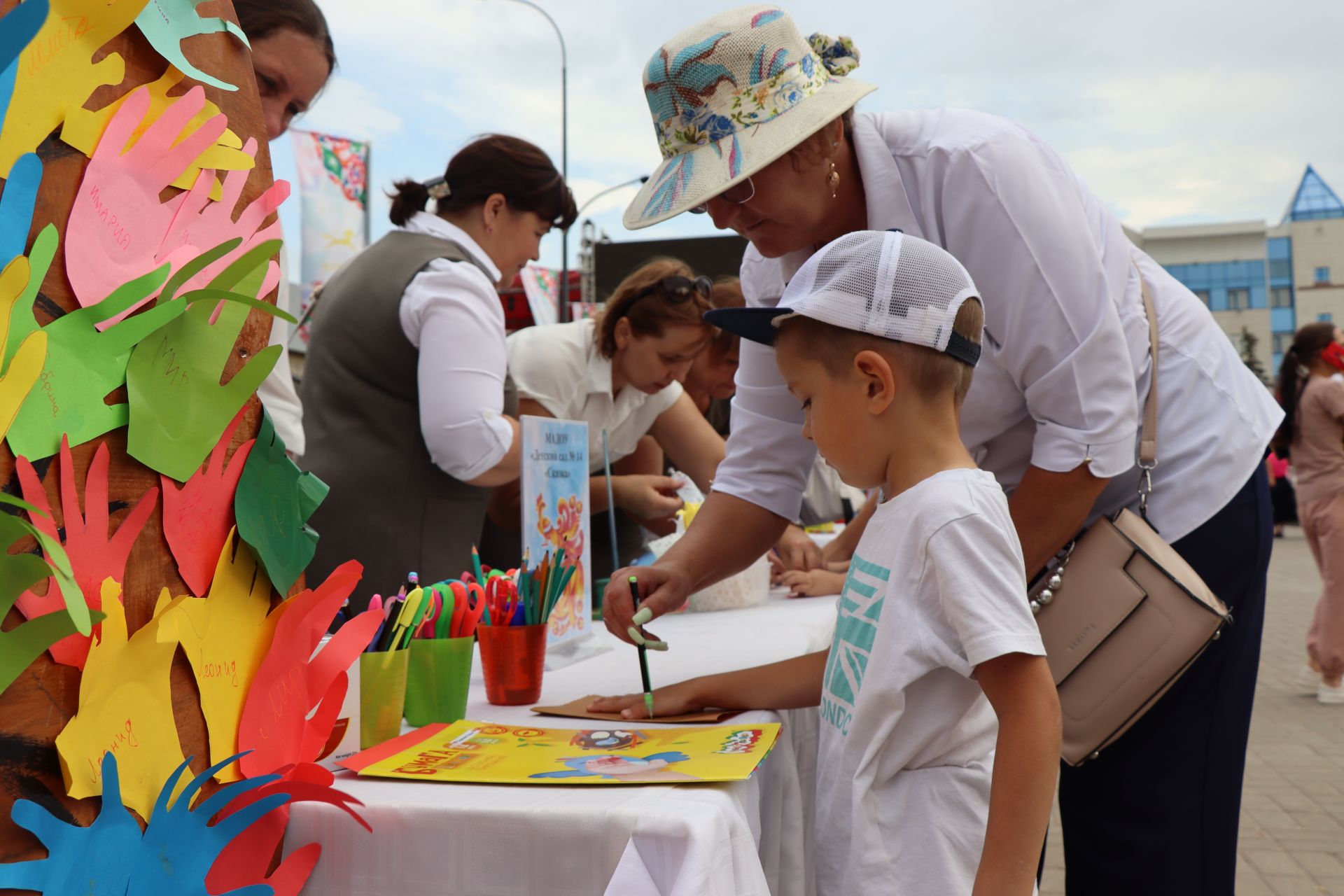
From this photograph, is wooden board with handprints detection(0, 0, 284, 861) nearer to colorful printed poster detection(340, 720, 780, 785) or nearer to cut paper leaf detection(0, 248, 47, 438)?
cut paper leaf detection(0, 248, 47, 438)

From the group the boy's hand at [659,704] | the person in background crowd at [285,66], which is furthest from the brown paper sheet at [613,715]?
the person in background crowd at [285,66]

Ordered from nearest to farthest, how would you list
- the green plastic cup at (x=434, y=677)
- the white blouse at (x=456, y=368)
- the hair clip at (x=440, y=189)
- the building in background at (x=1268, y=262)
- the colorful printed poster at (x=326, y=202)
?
the green plastic cup at (x=434, y=677)
the white blouse at (x=456, y=368)
the hair clip at (x=440, y=189)
the colorful printed poster at (x=326, y=202)
the building in background at (x=1268, y=262)

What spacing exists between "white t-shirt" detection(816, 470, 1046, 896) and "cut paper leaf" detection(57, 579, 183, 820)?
23.0 inches

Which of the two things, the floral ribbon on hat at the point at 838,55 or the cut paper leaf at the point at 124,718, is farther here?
the floral ribbon on hat at the point at 838,55

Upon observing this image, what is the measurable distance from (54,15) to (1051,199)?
976 mm

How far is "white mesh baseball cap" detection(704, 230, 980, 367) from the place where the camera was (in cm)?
102

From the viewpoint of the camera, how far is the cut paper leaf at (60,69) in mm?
598

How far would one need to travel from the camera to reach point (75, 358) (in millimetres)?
641

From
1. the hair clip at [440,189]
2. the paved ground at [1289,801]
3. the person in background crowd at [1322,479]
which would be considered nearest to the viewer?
the hair clip at [440,189]

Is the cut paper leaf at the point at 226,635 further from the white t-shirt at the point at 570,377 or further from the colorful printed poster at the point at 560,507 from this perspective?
the white t-shirt at the point at 570,377

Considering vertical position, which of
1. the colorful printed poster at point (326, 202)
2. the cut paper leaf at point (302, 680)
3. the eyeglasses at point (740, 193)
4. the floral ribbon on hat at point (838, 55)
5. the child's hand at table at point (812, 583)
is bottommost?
the child's hand at table at point (812, 583)

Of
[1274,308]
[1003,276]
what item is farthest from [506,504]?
[1274,308]

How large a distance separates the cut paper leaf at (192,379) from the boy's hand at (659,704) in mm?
552

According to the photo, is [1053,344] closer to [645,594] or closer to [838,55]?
[838,55]
